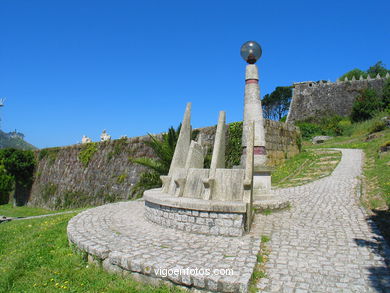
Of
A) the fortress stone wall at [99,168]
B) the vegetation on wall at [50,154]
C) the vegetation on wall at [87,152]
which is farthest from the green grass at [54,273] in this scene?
the vegetation on wall at [50,154]

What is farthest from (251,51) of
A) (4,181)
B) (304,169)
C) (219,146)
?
(4,181)

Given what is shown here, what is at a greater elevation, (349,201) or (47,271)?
(349,201)

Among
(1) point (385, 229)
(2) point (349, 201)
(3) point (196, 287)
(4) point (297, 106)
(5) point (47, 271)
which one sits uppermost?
(4) point (297, 106)

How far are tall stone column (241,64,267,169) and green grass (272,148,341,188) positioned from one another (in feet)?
15.4

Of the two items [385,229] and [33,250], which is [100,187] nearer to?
[33,250]

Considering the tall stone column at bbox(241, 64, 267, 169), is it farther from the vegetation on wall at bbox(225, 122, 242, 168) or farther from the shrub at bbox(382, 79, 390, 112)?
the shrub at bbox(382, 79, 390, 112)

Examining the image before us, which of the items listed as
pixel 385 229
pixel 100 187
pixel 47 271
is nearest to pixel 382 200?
pixel 385 229

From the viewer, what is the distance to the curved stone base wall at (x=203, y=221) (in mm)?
4895

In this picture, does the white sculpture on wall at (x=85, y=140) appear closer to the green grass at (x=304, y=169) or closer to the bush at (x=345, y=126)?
the green grass at (x=304, y=169)

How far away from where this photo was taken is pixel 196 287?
10.8ft

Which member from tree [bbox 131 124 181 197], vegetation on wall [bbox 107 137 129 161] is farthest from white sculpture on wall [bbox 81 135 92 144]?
tree [bbox 131 124 181 197]

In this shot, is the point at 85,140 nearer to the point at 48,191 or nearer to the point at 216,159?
the point at 48,191

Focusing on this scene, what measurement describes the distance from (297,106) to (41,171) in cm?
3275

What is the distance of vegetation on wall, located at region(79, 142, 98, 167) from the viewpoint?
64.4 ft
